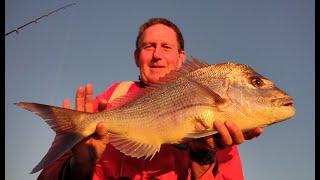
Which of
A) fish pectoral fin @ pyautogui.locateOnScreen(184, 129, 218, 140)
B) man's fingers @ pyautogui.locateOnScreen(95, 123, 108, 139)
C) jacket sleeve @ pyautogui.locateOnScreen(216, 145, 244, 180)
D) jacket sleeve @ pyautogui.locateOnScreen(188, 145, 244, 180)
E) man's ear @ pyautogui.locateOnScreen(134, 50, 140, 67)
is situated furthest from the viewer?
man's ear @ pyautogui.locateOnScreen(134, 50, 140, 67)

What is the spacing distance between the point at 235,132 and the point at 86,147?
1862 mm

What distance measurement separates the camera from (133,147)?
4652mm

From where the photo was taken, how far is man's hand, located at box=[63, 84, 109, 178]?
4.97 m

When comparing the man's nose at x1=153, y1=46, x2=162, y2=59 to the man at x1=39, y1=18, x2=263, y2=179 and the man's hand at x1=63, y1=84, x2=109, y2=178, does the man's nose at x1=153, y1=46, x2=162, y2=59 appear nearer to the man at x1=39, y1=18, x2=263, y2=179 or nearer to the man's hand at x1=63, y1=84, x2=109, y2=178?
the man at x1=39, y1=18, x2=263, y2=179

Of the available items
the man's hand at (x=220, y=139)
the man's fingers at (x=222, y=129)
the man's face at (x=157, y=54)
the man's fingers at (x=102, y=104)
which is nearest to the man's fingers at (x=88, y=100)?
the man's fingers at (x=102, y=104)

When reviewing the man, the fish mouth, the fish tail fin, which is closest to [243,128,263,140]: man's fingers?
the man

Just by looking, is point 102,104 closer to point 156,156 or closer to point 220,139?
point 156,156

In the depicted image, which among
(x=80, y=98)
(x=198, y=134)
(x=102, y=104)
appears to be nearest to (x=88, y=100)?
(x=80, y=98)

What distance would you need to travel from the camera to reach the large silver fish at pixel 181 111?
443 centimetres

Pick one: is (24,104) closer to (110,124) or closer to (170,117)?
(110,124)

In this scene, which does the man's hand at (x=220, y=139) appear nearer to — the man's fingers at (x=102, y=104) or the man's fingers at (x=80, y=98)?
the man's fingers at (x=102, y=104)

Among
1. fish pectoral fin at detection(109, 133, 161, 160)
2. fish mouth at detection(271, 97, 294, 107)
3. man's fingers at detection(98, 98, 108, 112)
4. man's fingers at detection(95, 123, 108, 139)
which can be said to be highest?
man's fingers at detection(98, 98, 108, 112)

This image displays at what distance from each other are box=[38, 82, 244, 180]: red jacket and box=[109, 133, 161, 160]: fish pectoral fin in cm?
77

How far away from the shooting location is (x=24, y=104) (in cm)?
441
